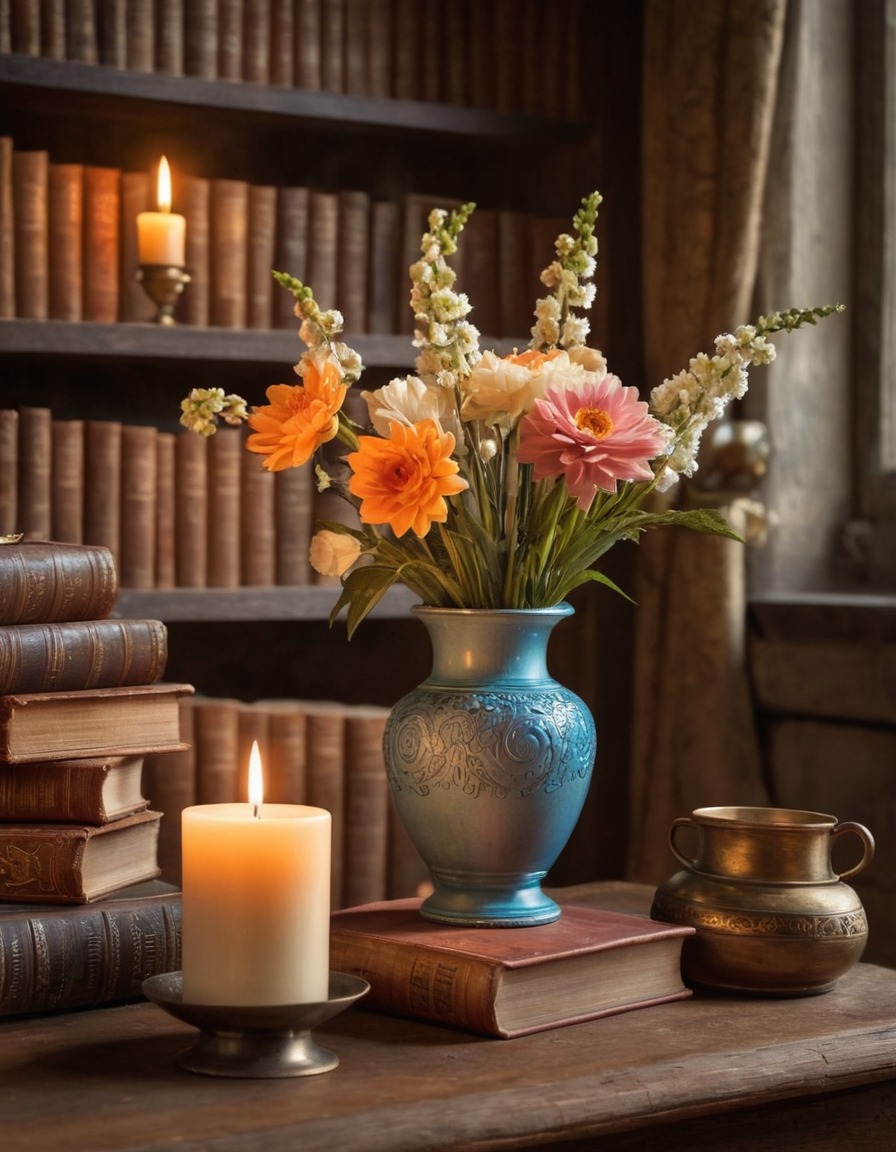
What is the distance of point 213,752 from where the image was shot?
2426 millimetres

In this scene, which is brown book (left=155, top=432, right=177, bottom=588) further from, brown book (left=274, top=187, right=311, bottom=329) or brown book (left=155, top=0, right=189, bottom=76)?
brown book (left=155, top=0, right=189, bottom=76)

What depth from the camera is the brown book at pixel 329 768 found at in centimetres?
246

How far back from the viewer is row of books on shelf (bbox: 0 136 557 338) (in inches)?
92.9

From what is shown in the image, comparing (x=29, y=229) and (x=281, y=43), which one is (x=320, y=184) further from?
(x=29, y=229)

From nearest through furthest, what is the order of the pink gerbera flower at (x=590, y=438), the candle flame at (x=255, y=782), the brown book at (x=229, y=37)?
the candle flame at (x=255, y=782) < the pink gerbera flower at (x=590, y=438) < the brown book at (x=229, y=37)

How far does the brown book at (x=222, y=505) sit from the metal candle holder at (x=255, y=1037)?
4.93 feet

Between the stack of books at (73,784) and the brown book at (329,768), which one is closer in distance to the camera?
the stack of books at (73,784)

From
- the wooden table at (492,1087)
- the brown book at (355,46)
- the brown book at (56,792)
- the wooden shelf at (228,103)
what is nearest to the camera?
the wooden table at (492,1087)

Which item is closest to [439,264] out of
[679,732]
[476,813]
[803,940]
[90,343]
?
[476,813]

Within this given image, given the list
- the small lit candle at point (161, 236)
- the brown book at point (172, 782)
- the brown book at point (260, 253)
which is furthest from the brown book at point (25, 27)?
the brown book at point (172, 782)

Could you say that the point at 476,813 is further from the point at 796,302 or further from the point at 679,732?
the point at 796,302

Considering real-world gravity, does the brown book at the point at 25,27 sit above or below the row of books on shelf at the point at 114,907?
above

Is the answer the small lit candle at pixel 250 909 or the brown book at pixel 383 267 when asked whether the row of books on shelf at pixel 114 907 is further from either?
the brown book at pixel 383 267

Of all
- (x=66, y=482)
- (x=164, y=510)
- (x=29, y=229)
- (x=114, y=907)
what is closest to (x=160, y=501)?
(x=164, y=510)
